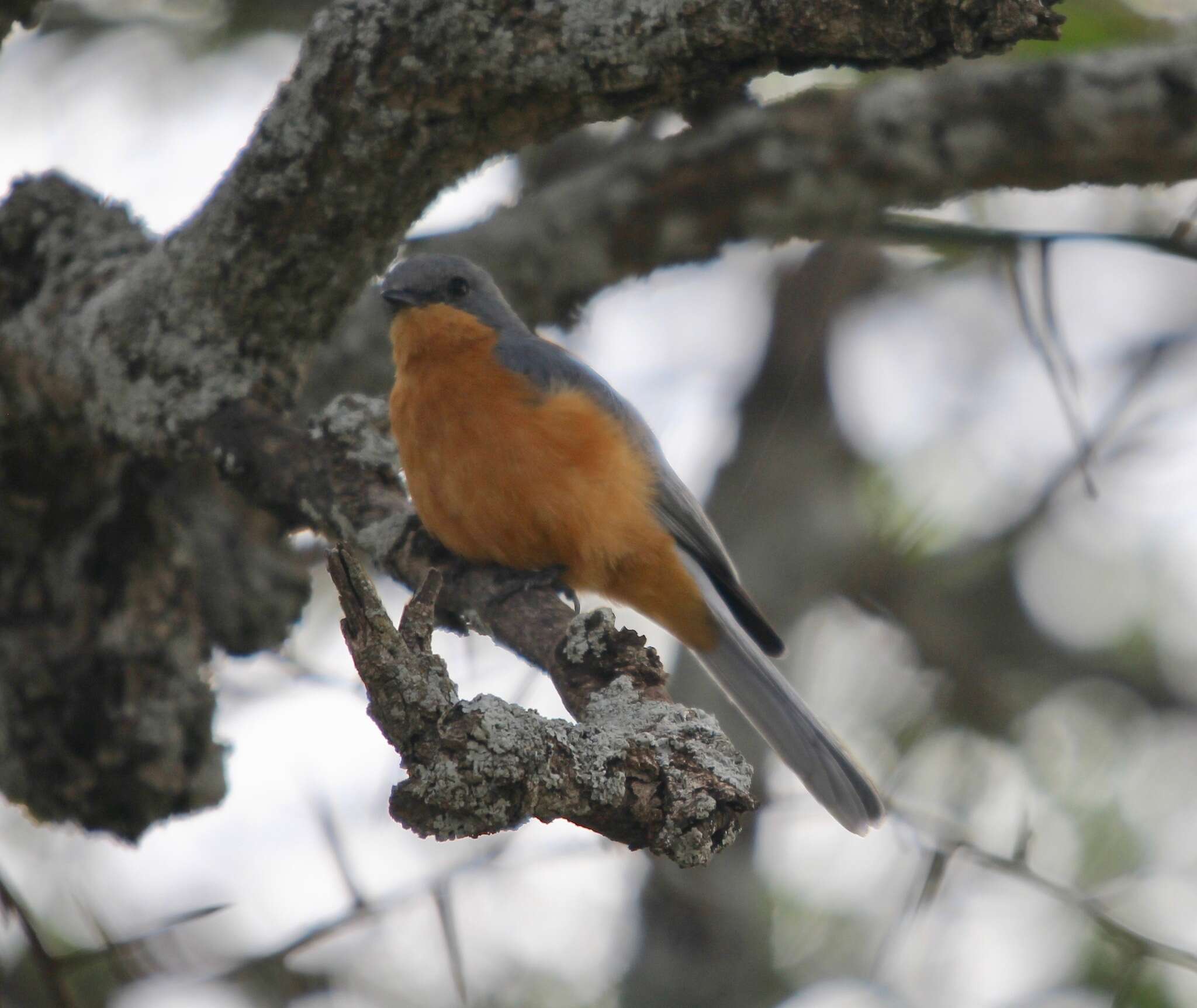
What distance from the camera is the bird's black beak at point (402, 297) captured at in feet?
16.3

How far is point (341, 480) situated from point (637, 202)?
5.49ft

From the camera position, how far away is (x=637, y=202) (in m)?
4.79

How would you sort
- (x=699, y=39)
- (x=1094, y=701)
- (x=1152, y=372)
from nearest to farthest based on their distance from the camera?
(x=699, y=39) → (x=1152, y=372) → (x=1094, y=701)

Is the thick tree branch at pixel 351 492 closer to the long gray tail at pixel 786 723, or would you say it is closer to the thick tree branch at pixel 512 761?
the long gray tail at pixel 786 723

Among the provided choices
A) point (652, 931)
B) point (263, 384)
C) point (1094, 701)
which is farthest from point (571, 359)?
point (1094, 701)

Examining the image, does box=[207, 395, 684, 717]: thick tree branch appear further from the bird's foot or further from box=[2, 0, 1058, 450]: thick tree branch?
box=[2, 0, 1058, 450]: thick tree branch

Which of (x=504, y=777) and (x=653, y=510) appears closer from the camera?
(x=504, y=777)

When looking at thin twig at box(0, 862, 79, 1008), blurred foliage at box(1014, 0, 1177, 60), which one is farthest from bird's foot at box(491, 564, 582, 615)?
blurred foliage at box(1014, 0, 1177, 60)

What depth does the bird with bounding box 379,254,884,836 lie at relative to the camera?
4293 mm

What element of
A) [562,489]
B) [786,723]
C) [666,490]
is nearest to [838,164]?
[666,490]

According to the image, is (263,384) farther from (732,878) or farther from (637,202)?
A: (732,878)

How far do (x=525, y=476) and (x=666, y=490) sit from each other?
0.63 m

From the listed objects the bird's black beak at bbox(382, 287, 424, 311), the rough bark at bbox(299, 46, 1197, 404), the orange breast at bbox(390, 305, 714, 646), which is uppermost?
the rough bark at bbox(299, 46, 1197, 404)

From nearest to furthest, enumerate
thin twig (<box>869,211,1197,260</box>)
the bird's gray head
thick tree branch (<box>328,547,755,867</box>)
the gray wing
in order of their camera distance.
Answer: thick tree branch (<box>328,547,755,867</box>)
thin twig (<box>869,211,1197,260</box>)
the gray wing
the bird's gray head
